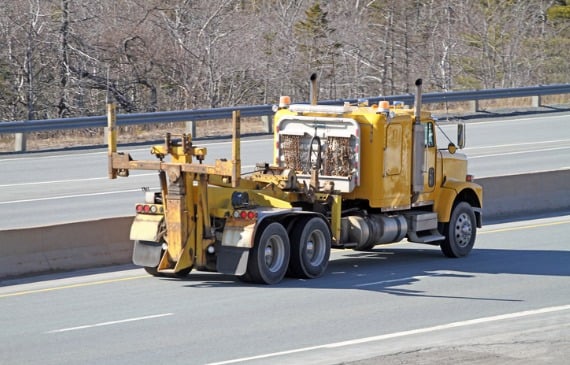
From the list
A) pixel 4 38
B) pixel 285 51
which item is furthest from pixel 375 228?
pixel 285 51

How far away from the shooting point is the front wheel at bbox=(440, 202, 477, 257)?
17.5 m

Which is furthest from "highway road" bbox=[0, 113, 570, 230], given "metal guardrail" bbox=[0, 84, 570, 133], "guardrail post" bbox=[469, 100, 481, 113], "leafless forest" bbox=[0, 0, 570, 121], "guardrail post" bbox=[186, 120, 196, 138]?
"leafless forest" bbox=[0, 0, 570, 121]

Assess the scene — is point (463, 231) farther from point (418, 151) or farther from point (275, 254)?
point (275, 254)

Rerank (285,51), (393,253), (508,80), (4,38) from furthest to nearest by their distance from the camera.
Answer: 1. (508,80)
2. (285,51)
3. (4,38)
4. (393,253)

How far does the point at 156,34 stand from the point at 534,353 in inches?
1201

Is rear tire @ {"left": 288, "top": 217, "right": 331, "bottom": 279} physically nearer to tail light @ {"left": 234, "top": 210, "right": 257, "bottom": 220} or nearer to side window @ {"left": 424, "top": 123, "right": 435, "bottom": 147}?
tail light @ {"left": 234, "top": 210, "right": 257, "bottom": 220}

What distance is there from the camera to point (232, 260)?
47.4 feet

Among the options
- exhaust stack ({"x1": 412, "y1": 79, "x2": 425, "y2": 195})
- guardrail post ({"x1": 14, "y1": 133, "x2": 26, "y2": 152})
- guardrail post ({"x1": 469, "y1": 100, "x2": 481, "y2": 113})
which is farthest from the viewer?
guardrail post ({"x1": 469, "y1": 100, "x2": 481, "y2": 113})

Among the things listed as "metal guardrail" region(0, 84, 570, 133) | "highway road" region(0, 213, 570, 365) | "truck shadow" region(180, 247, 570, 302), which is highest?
"metal guardrail" region(0, 84, 570, 133)

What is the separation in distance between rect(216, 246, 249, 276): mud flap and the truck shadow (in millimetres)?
392

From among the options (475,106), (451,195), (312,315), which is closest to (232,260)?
(312,315)

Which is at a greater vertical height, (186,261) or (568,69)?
(568,69)

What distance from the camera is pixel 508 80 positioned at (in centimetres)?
4722

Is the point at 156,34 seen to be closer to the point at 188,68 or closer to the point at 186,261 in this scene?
the point at 188,68
